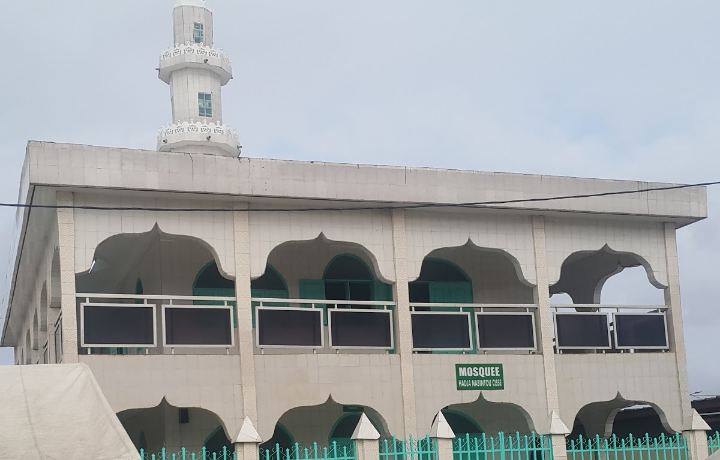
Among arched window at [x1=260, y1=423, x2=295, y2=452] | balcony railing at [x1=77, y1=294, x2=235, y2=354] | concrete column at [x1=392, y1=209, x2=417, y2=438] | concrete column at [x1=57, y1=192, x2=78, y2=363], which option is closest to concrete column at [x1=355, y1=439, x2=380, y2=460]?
concrete column at [x1=392, y1=209, x2=417, y2=438]

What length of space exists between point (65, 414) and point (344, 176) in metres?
6.89

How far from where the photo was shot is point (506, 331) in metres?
18.8

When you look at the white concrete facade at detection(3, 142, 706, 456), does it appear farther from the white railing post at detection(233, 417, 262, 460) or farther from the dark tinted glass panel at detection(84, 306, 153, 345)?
the white railing post at detection(233, 417, 262, 460)

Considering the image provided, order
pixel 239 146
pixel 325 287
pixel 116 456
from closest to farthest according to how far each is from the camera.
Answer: pixel 116 456 → pixel 325 287 → pixel 239 146

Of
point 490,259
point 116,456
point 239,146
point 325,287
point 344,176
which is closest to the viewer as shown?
point 116,456

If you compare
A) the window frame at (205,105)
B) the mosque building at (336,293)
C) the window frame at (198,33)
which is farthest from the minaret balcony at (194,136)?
the mosque building at (336,293)

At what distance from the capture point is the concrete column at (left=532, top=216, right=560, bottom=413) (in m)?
18.5

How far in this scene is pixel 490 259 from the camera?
21938 millimetres

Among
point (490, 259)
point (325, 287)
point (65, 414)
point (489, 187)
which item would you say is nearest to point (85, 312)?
point (65, 414)

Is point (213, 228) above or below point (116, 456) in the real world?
above

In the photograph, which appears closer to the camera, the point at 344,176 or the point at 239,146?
the point at 344,176

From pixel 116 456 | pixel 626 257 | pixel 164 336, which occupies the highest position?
pixel 626 257

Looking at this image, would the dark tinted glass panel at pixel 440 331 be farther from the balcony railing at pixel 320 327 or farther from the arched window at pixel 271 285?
the arched window at pixel 271 285

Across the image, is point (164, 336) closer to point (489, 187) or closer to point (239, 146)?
point (489, 187)
